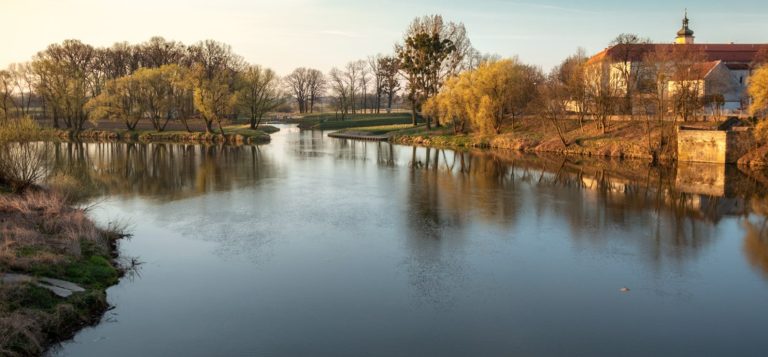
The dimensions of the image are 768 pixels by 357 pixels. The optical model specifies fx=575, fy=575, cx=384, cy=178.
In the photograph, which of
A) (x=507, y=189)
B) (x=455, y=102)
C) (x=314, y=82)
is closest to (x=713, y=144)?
(x=507, y=189)

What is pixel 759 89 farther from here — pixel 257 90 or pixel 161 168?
pixel 257 90

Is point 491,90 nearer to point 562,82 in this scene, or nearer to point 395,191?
point 562,82

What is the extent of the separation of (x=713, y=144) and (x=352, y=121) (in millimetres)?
48876

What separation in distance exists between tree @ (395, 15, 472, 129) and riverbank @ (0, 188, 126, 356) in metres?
41.6

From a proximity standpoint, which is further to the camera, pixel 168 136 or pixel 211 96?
A: pixel 168 136

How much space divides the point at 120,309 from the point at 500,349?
7.41 meters

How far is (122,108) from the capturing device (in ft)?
195

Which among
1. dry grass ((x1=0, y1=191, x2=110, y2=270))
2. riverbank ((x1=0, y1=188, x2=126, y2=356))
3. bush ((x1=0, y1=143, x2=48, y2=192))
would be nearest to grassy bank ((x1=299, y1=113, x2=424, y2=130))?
bush ((x1=0, y1=143, x2=48, y2=192))

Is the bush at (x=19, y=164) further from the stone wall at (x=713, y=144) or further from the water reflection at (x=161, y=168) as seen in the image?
the stone wall at (x=713, y=144)

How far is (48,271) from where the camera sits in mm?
11805

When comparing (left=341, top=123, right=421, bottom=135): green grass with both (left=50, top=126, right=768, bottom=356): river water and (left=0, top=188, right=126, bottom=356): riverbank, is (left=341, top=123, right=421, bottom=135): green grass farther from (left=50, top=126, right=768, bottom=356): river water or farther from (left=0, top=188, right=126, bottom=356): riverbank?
(left=0, top=188, right=126, bottom=356): riverbank

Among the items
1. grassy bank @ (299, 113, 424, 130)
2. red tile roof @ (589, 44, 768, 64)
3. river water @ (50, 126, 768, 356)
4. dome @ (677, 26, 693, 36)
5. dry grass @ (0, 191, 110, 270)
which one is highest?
dome @ (677, 26, 693, 36)

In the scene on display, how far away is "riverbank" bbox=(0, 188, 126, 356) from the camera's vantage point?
379 inches

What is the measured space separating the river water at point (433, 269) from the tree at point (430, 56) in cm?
2875
